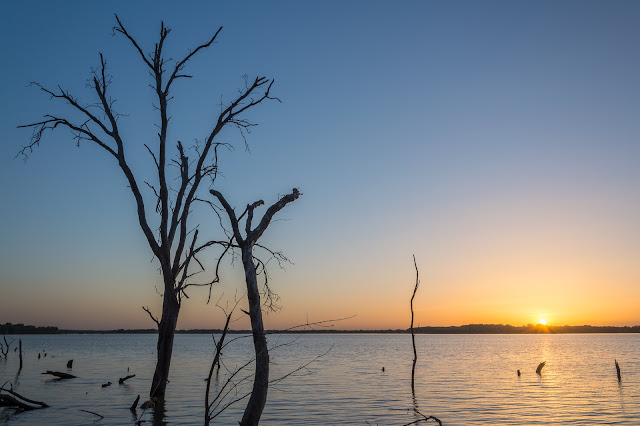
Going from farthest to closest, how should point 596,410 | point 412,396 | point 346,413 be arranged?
point 412,396
point 596,410
point 346,413

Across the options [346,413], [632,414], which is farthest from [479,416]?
[632,414]

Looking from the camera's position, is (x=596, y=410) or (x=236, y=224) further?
(x=596, y=410)

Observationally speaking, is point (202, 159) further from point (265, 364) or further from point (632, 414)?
point (632, 414)

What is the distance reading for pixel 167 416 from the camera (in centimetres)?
2153

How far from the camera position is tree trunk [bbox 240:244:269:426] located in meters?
9.32

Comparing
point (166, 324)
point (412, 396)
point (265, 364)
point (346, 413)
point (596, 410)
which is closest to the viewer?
point (265, 364)

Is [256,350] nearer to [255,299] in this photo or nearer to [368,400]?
[255,299]

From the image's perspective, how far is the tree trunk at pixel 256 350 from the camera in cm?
932

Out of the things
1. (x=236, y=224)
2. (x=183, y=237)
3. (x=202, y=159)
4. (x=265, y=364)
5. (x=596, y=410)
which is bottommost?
(x=596, y=410)

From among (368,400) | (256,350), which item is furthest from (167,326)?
(368,400)

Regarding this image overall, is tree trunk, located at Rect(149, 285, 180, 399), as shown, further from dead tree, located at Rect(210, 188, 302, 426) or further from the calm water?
dead tree, located at Rect(210, 188, 302, 426)

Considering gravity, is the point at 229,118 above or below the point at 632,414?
above

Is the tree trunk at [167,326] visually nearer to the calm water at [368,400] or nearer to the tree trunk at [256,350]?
the calm water at [368,400]

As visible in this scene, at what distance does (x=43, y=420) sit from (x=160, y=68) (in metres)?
13.0
